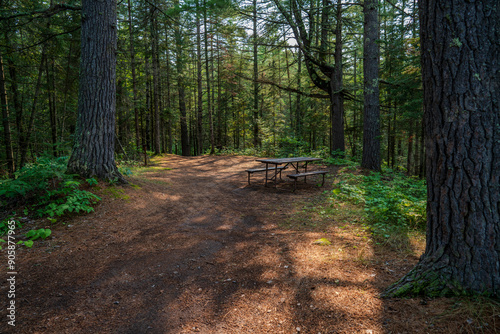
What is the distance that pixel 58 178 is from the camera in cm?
519

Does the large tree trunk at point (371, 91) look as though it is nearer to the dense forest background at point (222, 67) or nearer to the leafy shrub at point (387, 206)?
the dense forest background at point (222, 67)

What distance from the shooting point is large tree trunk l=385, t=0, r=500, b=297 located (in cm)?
209

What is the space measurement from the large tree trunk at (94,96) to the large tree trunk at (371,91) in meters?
8.63

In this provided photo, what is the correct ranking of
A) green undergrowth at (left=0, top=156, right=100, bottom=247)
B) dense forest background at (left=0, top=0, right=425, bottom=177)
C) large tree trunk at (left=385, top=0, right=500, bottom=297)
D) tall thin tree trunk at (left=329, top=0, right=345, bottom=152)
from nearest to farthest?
large tree trunk at (left=385, top=0, right=500, bottom=297) < green undergrowth at (left=0, top=156, right=100, bottom=247) < dense forest background at (left=0, top=0, right=425, bottom=177) < tall thin tree trunk at (left=329, top=0, right=345, bottom=152)

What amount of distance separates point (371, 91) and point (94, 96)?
913 centimetres

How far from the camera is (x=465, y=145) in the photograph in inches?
84.0

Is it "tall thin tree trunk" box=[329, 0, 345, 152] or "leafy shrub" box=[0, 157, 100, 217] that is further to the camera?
"tall thin tree trunk" box=[329, 0, 345, 152]

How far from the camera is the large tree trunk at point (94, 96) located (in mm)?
5754

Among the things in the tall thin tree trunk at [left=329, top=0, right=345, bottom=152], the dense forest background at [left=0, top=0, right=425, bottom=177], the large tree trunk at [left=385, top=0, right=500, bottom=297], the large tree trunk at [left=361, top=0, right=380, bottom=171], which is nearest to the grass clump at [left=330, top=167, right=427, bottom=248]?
the large tree trunk at [left=385, top=0, right=500, bottom=297]

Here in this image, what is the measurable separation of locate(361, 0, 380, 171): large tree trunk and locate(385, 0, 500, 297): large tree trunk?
25.0 feet

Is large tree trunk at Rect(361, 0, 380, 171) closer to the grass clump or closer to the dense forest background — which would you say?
the dense forest background

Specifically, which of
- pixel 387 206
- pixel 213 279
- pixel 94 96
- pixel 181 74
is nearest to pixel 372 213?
pixel 387 206

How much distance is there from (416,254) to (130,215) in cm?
517

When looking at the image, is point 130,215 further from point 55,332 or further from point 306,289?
point 306,289
